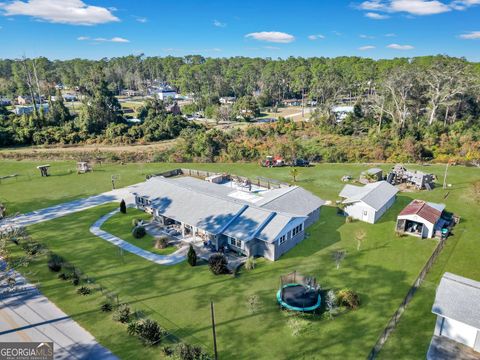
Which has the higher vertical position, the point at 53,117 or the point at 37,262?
the point at 53,117

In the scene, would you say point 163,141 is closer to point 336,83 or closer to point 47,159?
point 47,159

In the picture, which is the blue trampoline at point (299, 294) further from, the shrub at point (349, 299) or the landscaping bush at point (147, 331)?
the landscaping bush at point (147, 331)

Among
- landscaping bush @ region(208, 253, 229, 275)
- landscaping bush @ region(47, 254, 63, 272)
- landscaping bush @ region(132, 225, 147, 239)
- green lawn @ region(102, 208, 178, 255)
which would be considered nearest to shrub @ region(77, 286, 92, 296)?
landscaping bush @ region(47, 254, 63, 272)

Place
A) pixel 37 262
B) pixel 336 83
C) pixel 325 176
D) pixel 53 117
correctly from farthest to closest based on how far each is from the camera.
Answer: pixel 336 83 → pixel 53 117 → pixel 325 176 → pixel 37 262

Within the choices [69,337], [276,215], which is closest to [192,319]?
[69,337]

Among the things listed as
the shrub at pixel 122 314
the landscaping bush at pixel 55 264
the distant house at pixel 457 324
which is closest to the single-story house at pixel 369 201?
the distant house at pixel 457 324

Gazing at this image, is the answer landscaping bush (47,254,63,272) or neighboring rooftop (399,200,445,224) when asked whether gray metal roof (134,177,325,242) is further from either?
landscaping bush (47,254,63,272)
